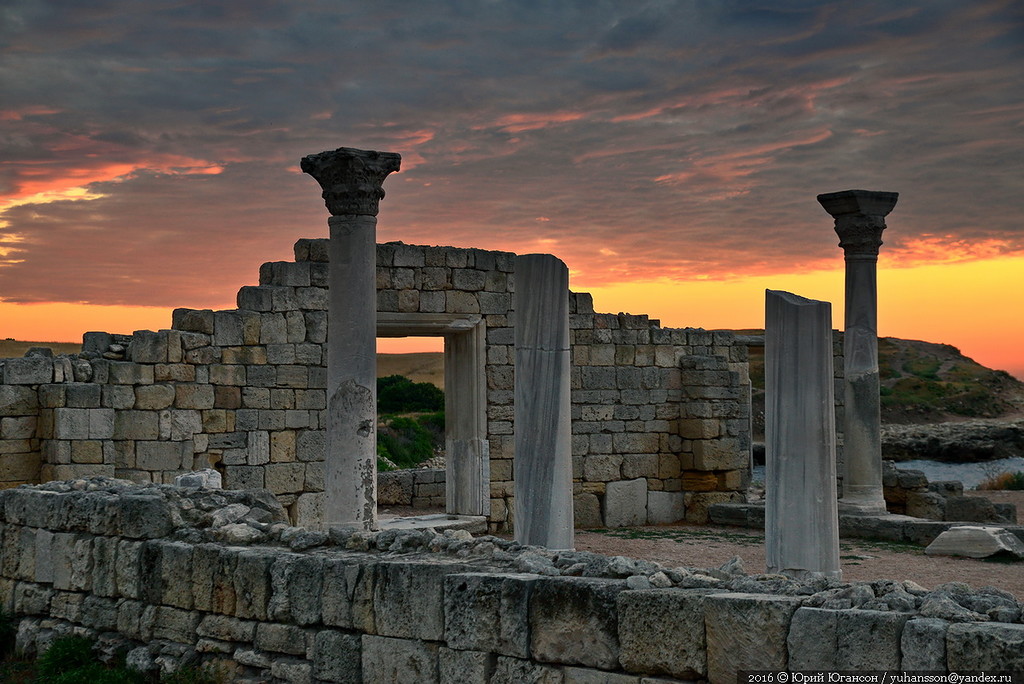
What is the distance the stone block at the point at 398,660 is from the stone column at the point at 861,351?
407 inches

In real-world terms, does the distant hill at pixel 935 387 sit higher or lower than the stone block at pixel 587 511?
higher

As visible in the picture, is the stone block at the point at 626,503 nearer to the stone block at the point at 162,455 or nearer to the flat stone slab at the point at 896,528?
the flat stone slab at the point at 896,528

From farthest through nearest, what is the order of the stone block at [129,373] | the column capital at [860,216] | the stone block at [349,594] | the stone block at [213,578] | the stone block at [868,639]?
the column capital at [860,216]
the stone block at [129,373]
the stone block at [213,578]
the stone block at [349,594]
the stone block at [868,639]

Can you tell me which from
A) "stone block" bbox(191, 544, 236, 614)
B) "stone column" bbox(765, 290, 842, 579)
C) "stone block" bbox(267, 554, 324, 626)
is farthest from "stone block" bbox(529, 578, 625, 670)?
"stone column" bbox(765, 290, 842, 579)

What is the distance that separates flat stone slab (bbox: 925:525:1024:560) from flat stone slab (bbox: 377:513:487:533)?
5779 mm

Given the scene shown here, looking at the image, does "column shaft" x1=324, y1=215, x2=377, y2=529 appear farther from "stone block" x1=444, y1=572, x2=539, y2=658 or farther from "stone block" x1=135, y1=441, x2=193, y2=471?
"stone block" x1=444, y1=572, x2=539, y2=658

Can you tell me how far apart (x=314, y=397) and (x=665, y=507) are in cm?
615

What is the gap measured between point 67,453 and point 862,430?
1018 cm

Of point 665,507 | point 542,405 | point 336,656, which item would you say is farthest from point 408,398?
point 336,656

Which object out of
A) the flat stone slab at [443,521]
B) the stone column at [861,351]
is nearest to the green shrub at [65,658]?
the flat stone slab at [443,521]

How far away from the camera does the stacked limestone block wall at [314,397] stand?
1258cm

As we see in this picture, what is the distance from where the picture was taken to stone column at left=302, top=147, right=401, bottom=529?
37.2 ft

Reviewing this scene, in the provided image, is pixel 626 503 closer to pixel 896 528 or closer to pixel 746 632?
pixel 896 528

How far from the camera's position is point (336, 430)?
37.3ft
